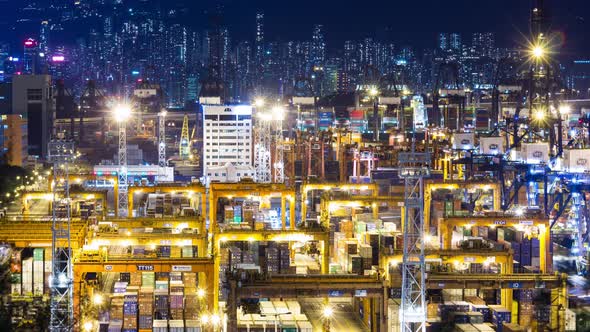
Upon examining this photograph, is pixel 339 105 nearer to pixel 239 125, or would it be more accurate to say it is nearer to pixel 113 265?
pixel 239 125

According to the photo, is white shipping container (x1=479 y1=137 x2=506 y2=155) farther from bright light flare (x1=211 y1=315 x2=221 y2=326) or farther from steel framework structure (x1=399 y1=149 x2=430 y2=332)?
bright light flare (x1=211 y1=315 x2=221 y2=326)

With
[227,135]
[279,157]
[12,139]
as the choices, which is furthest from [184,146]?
[279,157]

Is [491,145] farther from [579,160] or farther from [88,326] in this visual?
[88,326]

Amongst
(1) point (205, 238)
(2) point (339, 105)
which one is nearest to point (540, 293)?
(1) point (205, 238)

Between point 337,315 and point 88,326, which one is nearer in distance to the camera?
point 88,326

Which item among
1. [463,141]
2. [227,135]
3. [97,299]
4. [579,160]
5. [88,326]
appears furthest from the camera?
[227,135]

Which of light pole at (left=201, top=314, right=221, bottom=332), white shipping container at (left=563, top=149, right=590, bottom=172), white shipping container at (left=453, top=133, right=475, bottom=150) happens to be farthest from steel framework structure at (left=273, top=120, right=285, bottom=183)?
light pole at (left=201, top=314, right=221, bottom=332)

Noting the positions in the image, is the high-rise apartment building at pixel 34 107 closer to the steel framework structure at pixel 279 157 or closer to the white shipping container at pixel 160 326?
the steel framework structure at pixel 279 157
